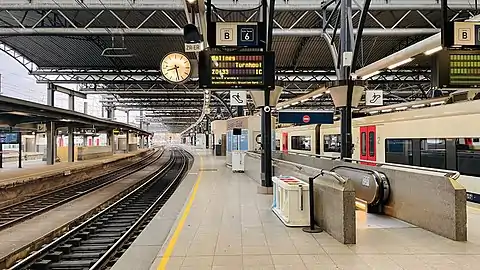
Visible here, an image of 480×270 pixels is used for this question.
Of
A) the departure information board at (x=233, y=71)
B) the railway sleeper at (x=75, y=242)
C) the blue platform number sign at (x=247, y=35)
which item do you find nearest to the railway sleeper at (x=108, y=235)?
the railway sleeper at (x=75, y=242)

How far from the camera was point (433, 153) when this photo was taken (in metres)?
10.1

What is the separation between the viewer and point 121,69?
2809cm

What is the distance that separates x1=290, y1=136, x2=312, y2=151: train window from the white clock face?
12.2 metres

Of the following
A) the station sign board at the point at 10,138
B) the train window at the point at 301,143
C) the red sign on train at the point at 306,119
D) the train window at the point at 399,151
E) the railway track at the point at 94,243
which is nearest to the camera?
the railway track at the point at 94,243

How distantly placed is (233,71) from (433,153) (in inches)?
217

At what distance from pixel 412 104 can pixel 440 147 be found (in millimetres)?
5397

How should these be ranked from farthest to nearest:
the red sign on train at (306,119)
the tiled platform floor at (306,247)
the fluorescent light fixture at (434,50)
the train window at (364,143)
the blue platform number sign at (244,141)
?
the blue platform number sign at (244,141)
the red sign on train at (306,119)
the train window at (364,143)
the fluorescent light fixture at (434,50)
the tiled platform floor at (306,247)

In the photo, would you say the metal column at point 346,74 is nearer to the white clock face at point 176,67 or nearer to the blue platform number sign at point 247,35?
the blue platform number sign at point 247,35

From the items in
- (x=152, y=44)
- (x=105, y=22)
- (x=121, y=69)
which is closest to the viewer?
(x=105, y=22)

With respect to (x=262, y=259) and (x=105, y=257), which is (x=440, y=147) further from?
(x=105, y=257)

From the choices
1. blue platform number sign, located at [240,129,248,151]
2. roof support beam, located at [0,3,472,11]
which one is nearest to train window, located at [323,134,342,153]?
blue platform number sign, located at [240,129,248,151]

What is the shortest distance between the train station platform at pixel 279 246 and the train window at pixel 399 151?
2.94 meters

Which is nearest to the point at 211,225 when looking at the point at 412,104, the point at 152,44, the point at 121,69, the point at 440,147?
the point at 440,147

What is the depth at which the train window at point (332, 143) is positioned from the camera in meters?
16.7
